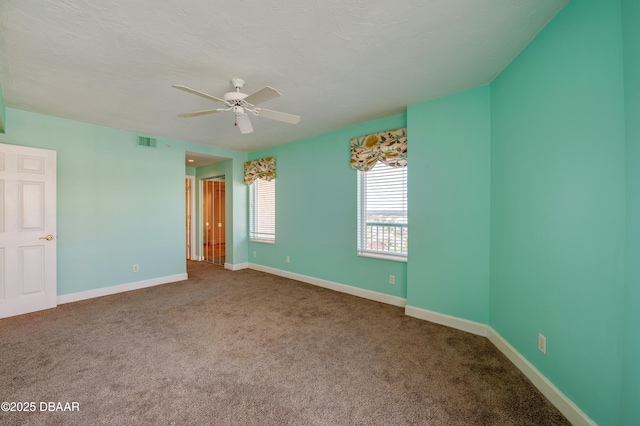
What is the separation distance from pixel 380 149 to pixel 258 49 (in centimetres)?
205

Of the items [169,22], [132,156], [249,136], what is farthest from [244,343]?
[132,156]

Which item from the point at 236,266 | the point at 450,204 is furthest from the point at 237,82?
the point at 236,266

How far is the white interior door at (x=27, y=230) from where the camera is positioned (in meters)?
3.04

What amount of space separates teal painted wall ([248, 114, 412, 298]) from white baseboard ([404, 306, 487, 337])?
33 centimetres

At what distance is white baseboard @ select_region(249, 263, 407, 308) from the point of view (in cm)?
348

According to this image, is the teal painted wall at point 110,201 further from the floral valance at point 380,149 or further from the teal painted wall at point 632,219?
the teal painted wall at point 632,219

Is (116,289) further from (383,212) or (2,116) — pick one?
(383,212)

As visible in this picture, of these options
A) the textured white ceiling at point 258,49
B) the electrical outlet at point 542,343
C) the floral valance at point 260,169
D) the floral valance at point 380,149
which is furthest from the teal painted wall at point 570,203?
the floral valance at point 260,169

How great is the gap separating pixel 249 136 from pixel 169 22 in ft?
8.96

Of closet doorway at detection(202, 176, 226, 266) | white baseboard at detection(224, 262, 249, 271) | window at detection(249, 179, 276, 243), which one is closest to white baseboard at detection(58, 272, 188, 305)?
white baseboard at detection(224, 262, 249, 271)

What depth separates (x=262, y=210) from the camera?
555cm

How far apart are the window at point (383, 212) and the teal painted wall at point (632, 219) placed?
216 cm

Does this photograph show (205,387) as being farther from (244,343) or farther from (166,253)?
(166,253)

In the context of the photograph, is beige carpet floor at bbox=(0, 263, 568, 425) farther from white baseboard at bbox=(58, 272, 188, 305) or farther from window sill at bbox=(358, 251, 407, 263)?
window sill at bbox=(358, 251, 407, 263)
